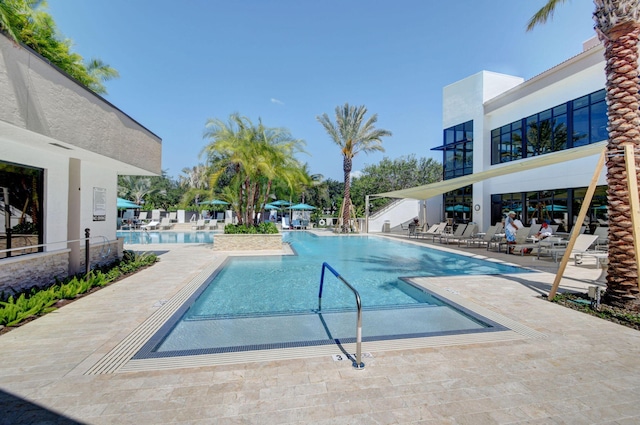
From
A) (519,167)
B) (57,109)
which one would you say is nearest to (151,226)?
(57,109)

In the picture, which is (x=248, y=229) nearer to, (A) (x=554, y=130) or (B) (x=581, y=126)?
(A) (x=554, y=130)

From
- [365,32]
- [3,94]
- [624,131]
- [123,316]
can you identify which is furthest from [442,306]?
[365,32]

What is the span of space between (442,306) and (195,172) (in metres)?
53.9

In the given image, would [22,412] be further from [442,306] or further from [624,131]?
[624,131]

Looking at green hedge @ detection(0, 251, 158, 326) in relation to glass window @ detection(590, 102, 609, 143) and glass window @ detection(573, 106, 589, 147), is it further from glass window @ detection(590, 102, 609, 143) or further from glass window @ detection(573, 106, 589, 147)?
glass window @ detection(573, 106, 589, 147)

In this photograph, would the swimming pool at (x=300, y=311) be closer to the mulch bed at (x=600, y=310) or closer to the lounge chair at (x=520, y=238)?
the mulch bed at (x=600, y=310)

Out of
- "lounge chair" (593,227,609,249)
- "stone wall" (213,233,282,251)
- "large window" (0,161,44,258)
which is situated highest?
"large window" (0,161,44,258)

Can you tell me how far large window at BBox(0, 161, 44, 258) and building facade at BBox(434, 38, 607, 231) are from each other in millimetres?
20203

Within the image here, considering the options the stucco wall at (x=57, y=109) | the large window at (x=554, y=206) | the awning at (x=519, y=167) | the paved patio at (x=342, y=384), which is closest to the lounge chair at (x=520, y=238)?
the awning at (x=519, y=167)

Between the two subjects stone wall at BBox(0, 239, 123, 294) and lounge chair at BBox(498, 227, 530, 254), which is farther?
lounge chair at BBox(498, 227, 530, 254)

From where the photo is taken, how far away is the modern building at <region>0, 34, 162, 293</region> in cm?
498

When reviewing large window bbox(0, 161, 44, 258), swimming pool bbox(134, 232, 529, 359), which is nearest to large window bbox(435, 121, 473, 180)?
swimming pool bbox(134, 232, 529, 359)

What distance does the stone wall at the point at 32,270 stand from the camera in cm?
586

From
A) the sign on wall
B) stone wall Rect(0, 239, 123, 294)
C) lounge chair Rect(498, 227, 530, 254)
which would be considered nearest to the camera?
stone wall Rect(0, 239, 123, 294)
